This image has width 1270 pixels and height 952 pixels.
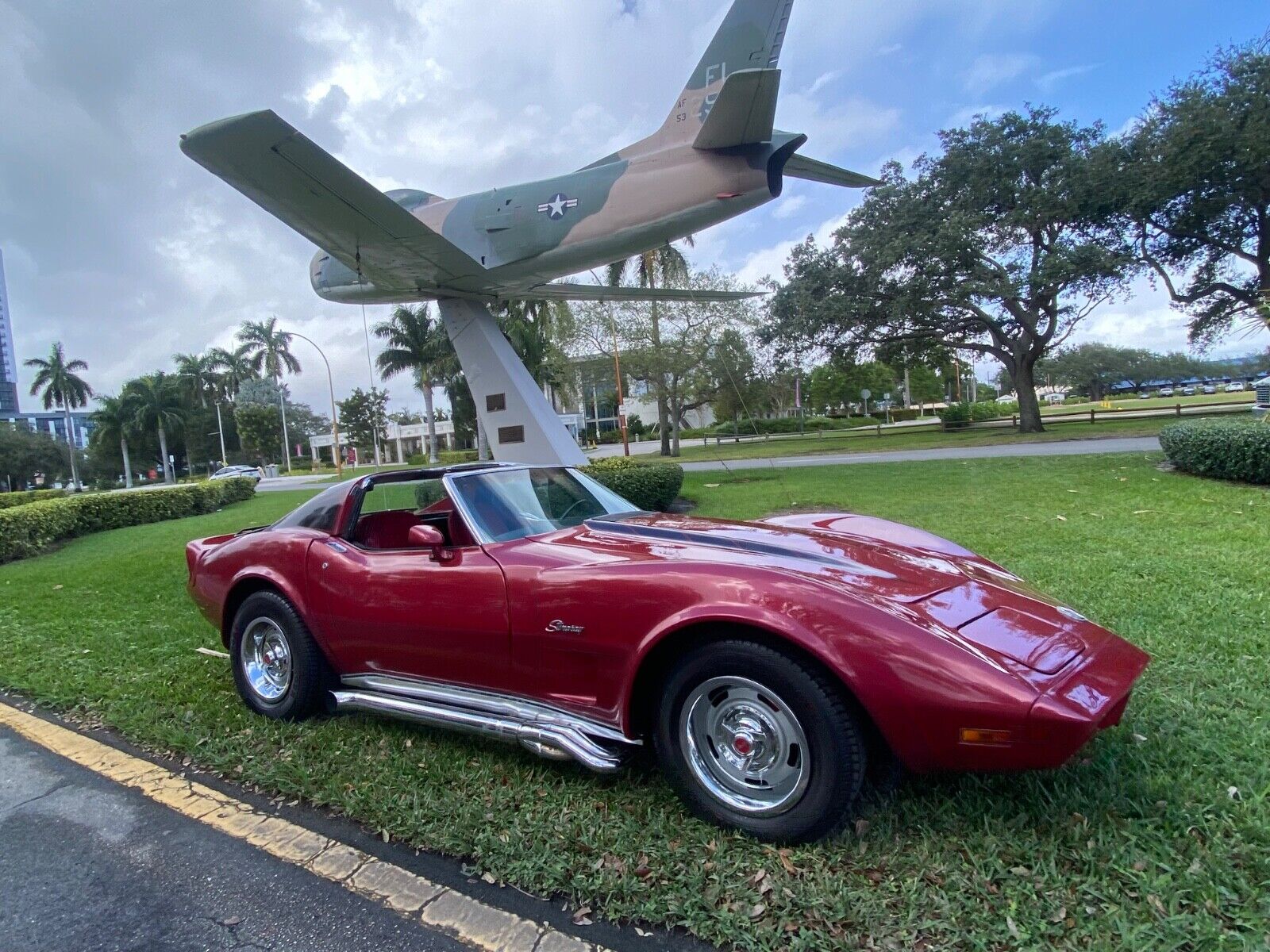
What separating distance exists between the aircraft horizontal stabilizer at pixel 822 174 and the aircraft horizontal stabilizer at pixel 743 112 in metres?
1.16

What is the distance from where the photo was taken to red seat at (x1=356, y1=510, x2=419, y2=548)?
3.87m

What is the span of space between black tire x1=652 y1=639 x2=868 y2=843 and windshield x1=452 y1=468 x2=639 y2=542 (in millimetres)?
1151

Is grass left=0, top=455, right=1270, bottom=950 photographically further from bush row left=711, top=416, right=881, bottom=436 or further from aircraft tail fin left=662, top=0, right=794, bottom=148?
bush row left=711, top=416, right=881, bottom=436

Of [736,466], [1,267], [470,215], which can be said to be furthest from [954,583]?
[1,267]

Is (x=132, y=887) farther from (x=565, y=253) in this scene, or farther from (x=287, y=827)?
(x=565, y=253)

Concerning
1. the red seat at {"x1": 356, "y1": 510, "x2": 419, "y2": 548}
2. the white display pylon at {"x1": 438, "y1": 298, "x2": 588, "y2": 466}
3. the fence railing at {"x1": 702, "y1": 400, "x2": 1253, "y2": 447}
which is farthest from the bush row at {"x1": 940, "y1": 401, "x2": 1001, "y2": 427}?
the red seat at {"x1": 356, "y1": 510, "x2": 419, "y2": 548}

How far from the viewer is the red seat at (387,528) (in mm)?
3865

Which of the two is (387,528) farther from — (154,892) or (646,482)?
(646,482)

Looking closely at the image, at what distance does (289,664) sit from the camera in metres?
3.51

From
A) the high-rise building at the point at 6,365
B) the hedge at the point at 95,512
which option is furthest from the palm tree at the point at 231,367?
the hedge at the point at 95,512

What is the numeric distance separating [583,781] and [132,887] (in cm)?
158

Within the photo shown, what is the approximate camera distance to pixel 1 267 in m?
75.5

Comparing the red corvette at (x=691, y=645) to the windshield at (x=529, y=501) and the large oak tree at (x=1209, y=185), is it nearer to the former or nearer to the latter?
the windshield at (x=529, y=501)

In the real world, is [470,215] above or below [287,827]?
above
